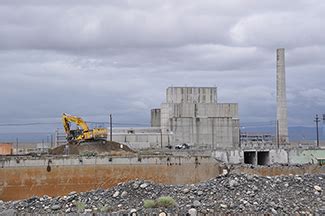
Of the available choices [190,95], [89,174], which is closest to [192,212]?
[89,174]

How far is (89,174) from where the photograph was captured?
4300 cm

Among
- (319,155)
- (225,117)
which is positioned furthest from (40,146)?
(319,155)

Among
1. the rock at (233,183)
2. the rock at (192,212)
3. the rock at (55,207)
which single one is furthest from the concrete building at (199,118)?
the rock at (192,212)

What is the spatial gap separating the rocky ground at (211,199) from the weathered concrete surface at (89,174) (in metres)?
9.04

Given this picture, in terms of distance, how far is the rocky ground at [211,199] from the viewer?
27484mm

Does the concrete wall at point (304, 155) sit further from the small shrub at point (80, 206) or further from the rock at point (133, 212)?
the rock at point (133, 212)

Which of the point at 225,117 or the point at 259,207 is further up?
the point at 225,117

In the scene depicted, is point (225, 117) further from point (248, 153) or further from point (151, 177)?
point (151, 177)

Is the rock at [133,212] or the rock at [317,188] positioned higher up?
the rock at [317,188]

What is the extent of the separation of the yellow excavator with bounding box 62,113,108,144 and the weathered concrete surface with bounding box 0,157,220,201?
10128 millimetres

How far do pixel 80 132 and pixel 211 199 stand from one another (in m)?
28.4

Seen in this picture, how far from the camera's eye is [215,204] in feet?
93.2

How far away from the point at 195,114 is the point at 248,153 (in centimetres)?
1387

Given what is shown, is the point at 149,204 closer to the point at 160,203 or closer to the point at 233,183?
the point at 160,203
